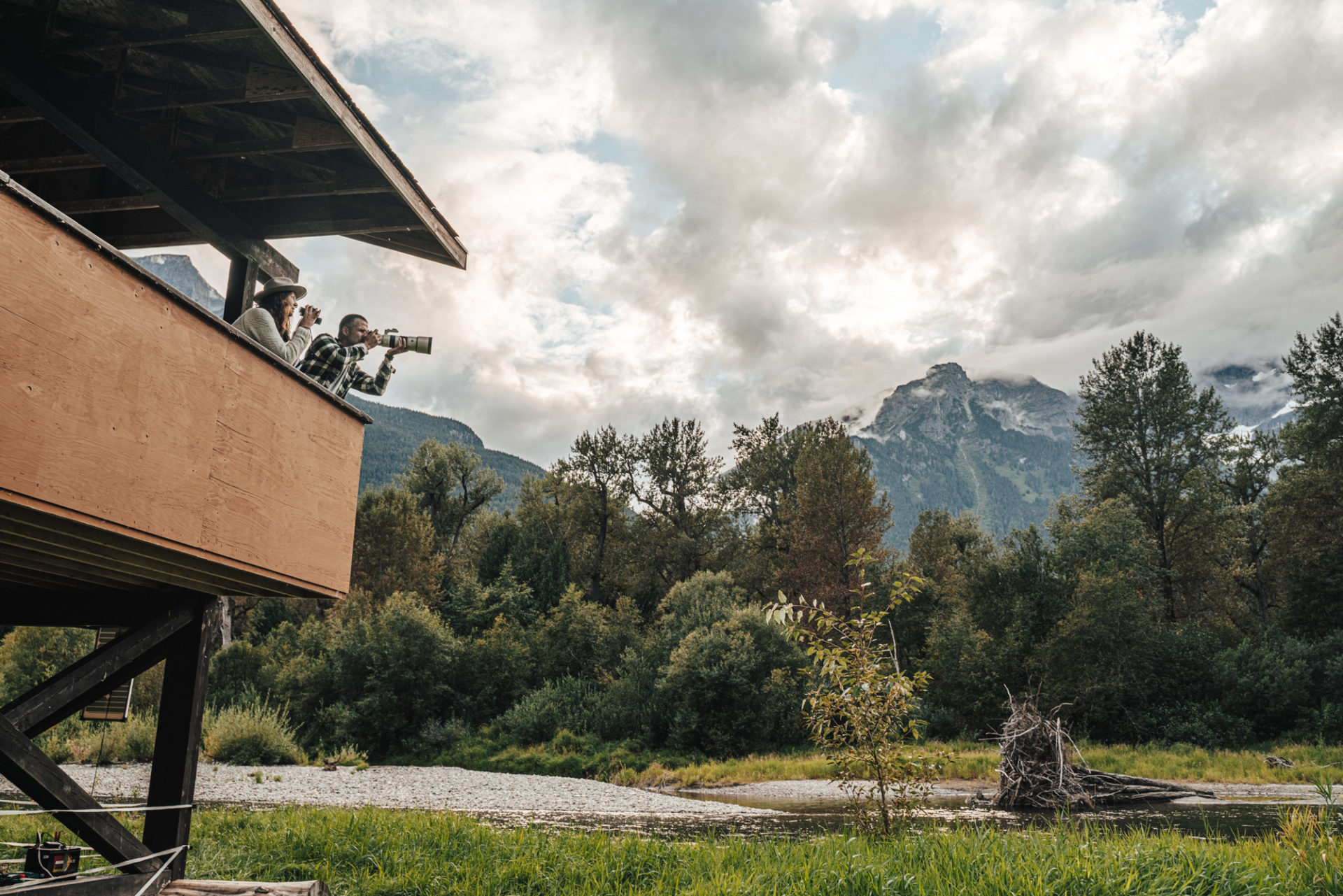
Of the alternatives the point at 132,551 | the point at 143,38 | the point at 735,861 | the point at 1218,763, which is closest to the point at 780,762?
the point at 1218,763

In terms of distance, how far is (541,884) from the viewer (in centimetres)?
670

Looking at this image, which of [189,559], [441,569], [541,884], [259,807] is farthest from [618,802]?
[441,569]

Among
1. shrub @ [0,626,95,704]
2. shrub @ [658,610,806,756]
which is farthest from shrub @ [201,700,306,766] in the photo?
shrub @ [658,610,806,756]

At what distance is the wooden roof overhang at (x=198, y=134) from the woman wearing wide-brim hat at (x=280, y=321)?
819 mm

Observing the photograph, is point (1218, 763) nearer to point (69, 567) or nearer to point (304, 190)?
point (304, 190)

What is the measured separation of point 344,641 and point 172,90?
29.3 m

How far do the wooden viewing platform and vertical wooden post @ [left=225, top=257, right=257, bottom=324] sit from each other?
0.06 feet

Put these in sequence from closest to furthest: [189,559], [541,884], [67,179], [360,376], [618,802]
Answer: [189,559]
[360,376]
[67,179]
[541,884]
[618,802]

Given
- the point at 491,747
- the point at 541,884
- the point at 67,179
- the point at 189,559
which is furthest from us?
the point at 491,747

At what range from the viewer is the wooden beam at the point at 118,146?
173 inches

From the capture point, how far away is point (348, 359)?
531 centimetres

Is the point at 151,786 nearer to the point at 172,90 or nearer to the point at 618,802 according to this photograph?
the point at 172,90

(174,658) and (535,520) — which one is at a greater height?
(535,520)

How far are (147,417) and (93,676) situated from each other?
1.88 m
